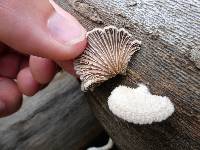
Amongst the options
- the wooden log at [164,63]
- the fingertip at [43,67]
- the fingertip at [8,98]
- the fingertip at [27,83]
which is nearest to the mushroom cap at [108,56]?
the wooden log at [164,63]

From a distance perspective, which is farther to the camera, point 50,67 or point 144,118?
point 50,67

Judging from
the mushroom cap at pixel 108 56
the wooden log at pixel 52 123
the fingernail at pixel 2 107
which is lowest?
the wooden log at pixel 52 123

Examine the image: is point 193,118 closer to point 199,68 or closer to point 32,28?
point 199,68

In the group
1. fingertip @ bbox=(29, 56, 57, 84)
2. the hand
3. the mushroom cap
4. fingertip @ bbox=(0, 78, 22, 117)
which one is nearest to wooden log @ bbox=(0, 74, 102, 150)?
fingertip @ bbox=(0, 78, 22, 117)

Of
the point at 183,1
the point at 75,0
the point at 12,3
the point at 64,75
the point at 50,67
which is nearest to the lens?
the point at 183,1

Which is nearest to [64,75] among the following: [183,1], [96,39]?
[96,39]

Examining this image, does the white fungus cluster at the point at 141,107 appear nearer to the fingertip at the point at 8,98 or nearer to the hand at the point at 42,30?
the hand at the point at 42,30
